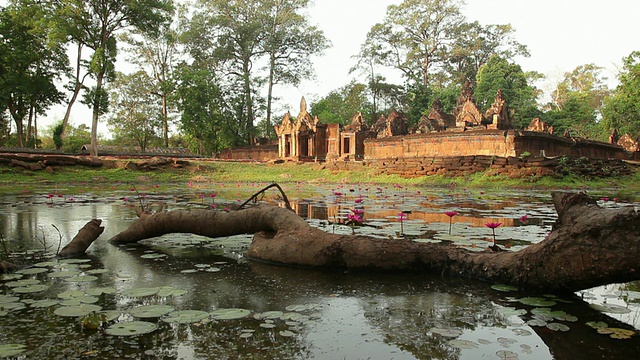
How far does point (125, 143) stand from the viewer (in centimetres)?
4688

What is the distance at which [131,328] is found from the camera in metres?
2.09

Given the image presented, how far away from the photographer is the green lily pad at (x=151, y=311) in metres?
2.32

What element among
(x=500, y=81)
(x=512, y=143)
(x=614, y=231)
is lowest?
(x=614, y=231)

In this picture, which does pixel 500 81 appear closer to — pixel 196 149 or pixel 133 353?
pixel 196 149

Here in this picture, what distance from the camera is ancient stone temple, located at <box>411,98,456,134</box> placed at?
27.2 m

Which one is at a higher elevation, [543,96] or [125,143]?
[543,96]

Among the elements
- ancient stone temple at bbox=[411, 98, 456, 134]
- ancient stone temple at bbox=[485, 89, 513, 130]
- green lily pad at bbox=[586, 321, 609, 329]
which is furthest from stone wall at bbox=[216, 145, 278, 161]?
green lily pad at bbox=[586, 321, 609, 329]

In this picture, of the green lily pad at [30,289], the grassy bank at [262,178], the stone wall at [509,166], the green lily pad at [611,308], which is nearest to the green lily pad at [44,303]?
the green lily pad at [30,289]

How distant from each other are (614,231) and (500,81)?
4651 cm

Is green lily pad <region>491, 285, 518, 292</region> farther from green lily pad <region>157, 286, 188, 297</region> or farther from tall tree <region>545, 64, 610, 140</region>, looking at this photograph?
tall tree <region>545, 64, 610, 140</region>

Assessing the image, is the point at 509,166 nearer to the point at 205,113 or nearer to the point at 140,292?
the point at 140,292

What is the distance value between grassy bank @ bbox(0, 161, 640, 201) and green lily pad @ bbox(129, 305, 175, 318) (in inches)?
537

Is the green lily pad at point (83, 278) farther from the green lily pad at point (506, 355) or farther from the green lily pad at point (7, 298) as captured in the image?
the green lily pad at point (506, 355)

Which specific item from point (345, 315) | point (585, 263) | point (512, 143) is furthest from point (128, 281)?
point (512, 143)
